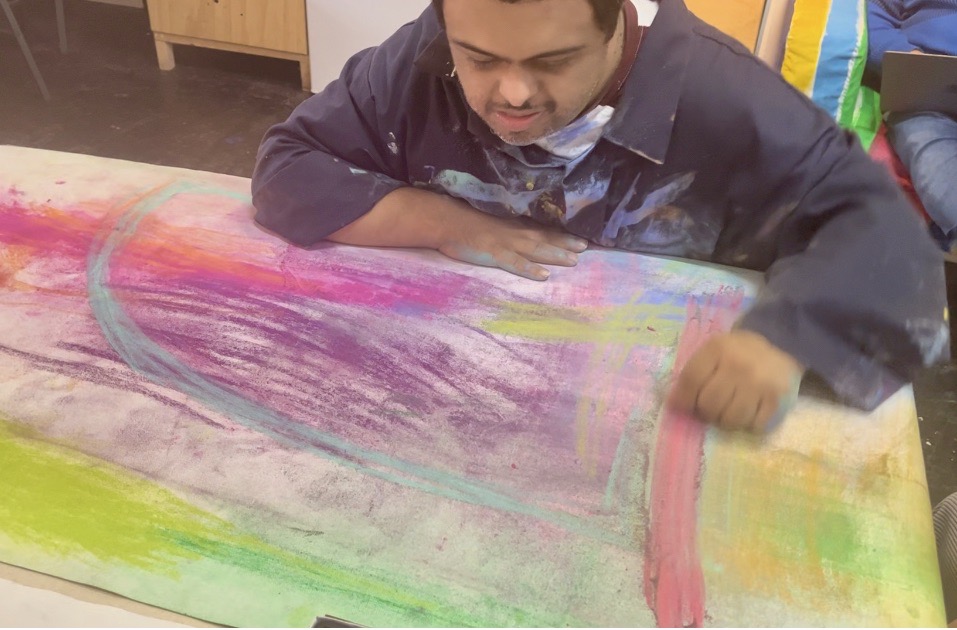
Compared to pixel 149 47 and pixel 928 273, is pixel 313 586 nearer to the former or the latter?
pixel 928 273

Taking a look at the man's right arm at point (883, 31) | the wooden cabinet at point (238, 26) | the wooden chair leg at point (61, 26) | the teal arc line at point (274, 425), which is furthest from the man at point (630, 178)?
the wooden chair leg at point (61, 26)

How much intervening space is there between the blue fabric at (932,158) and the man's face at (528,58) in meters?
0.80

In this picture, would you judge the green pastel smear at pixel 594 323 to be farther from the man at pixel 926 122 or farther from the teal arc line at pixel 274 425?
the man at pixel 926 122

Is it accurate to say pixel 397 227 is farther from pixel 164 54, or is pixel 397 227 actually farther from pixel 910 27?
pixel 164 54

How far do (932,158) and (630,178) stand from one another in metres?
0.78

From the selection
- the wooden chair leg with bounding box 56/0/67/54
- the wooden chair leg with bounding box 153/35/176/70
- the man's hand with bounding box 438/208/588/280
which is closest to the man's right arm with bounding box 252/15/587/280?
the man's hand with bounding box 438/208/588/280

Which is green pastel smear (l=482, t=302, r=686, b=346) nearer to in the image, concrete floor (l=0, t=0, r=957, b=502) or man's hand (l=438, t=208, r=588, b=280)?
man's hand (l=438, t=208, r=588, b=280)

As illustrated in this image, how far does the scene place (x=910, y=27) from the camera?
1.40 meters

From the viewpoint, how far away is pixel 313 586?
47 cm

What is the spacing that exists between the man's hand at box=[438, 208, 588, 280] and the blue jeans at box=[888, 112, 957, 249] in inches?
29.6

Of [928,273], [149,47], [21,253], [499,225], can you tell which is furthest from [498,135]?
[149,47]

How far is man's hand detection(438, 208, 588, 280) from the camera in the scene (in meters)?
0.75

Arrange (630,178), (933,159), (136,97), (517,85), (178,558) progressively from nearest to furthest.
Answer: (178,558) < (517,85) < (630,178) < (933,159) < (136,97)

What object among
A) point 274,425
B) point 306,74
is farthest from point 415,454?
point 306,74
